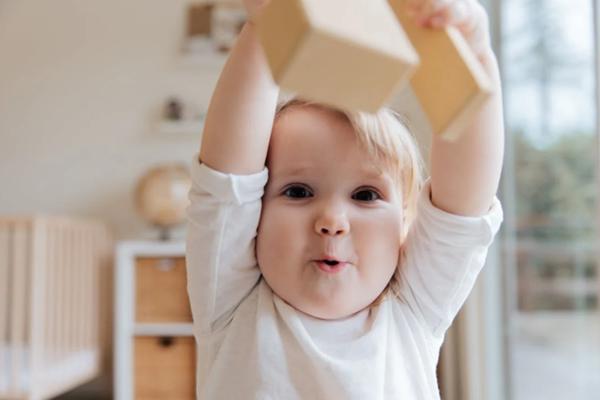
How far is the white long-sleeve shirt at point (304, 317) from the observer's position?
23.2 inches

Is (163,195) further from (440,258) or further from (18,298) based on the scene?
(440,258)

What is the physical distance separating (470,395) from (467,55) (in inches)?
78.5

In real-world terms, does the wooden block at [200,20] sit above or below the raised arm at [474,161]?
above

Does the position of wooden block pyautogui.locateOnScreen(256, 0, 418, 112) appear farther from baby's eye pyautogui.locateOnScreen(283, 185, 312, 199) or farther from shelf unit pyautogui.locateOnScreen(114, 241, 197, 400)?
shelf unit pyautogui.locateOnScreen(114, 241, 197, 400)

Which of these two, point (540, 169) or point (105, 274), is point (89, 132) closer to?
point (105, 274)

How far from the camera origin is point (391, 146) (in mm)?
642

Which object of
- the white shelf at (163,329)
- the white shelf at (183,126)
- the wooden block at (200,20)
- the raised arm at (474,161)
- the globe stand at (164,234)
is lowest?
the white shelf at (163,329)

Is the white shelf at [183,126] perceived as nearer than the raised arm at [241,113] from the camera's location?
No

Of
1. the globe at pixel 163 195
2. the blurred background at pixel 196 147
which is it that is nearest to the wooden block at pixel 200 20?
the blurred background at pixel 196 147

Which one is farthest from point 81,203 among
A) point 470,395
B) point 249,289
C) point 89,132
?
point 249,289

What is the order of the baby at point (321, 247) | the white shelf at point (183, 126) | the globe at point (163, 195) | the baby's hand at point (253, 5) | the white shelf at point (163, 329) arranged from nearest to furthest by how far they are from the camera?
the baby's hand at point (253, 5) → the baby at point (321, 247) → the white shelf at point (163, 329) → the globe at point (163, 195) → the white shelf at point (183, 126)

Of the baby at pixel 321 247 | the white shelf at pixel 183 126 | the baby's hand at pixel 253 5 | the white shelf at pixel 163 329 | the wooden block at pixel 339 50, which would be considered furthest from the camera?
the white shelf at pixel 183 126

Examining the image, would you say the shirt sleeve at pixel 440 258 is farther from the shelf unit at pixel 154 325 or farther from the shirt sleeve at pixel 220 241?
the shelf unit at pixel 154 325

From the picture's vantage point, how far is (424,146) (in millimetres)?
1092
